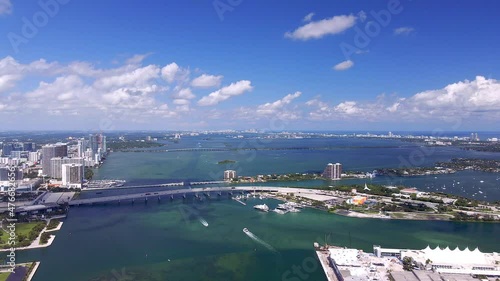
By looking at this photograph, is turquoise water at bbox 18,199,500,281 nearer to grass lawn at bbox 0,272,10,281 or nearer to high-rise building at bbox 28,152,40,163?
grass lawn at bbox 0,272,10,281

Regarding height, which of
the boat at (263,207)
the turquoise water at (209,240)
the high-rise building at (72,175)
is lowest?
the turquoise water at (209,240)

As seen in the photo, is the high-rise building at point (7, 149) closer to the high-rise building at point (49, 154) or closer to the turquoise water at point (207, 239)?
the high-rise building at point (49, 154)

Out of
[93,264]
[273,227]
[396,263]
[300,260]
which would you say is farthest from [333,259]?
[93,264]

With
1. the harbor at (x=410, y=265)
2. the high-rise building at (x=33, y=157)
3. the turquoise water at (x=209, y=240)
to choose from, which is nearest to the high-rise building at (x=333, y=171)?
the turquoise water at (x=209, y=240)

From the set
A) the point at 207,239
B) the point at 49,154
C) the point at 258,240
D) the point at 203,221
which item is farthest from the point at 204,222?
the point at 49,154

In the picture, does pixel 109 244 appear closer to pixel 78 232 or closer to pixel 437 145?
pixel 78 232

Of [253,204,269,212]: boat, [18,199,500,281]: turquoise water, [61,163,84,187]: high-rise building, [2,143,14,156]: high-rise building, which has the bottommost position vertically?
[18,199,500,281]: turquoise water

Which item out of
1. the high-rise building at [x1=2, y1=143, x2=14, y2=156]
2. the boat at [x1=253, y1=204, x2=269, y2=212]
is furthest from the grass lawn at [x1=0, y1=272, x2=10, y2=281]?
the high-rise building at [x1=2, y1=143, x2=14, y2=156]

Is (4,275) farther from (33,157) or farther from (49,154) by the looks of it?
(33,157)
